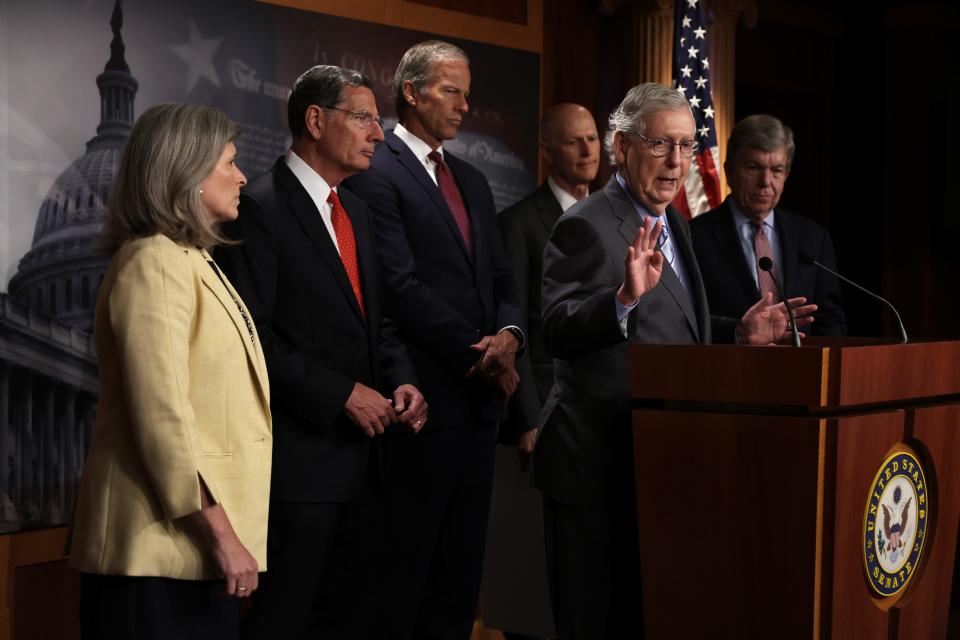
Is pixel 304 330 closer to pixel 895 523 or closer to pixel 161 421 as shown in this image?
pixel 161 421

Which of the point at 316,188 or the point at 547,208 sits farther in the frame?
the point at 547,208

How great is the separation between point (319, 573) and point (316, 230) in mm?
831

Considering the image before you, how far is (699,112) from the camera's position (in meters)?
4.97

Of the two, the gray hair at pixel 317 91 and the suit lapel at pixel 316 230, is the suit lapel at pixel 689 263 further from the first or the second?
the gray hair at pixel 317 91

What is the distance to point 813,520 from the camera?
2.18 metres

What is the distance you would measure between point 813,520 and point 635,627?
60 centimetres

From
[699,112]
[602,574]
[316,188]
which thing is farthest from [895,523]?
[699,112]

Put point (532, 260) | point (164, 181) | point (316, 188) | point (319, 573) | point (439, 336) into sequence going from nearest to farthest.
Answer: point (164, 181) → point (319, 573) → point (316, 188) → point (439, 336) → point (532, 260)

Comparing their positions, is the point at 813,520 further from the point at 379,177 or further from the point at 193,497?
the point at 379,177

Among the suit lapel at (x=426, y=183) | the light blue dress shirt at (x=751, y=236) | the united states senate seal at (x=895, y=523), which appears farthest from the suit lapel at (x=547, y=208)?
the united states senate seal at (x=895, y=523)

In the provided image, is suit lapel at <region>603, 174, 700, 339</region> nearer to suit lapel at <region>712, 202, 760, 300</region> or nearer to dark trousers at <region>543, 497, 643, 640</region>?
dark trousers at <region>543, 497, 643, 640</region>

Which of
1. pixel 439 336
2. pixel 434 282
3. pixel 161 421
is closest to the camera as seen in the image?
pixel 161 421

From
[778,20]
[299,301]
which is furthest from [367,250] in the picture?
[778,20]

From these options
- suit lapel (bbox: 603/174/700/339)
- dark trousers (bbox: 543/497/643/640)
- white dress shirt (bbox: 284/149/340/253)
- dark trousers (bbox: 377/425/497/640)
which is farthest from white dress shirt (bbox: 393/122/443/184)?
dark trousers (bbox: 543/497/643/640)
